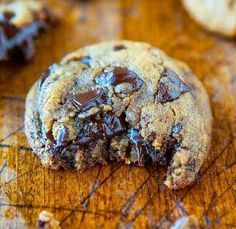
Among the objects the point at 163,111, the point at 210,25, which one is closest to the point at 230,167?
the point at 163,111

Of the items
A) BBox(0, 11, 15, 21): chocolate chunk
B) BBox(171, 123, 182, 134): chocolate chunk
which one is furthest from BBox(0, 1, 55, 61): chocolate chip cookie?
BBox(171, 123, 182, 134): chocolate chunk

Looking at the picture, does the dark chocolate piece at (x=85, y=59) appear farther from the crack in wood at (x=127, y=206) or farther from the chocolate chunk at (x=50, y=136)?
the crack in wood at (x=127, y=206)

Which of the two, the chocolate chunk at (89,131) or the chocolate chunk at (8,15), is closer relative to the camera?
the chocolate chunk at (89,131)

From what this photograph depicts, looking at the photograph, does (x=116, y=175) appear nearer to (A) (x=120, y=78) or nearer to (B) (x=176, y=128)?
(B) (x=176, y=128)

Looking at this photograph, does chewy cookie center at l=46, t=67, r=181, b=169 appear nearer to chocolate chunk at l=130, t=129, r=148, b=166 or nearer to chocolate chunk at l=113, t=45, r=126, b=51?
chocolate chunk at l=130, t=129, r=148, b=166

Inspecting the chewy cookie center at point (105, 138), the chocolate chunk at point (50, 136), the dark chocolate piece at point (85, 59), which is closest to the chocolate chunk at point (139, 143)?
the chewy cookie center at point (105, 138)

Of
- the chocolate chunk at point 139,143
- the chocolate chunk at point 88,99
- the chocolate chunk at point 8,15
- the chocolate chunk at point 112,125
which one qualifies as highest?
the chocolate chunk at point 8,15

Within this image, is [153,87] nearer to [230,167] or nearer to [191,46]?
[230,167]

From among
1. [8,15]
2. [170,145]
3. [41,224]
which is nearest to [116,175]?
[170,145]
